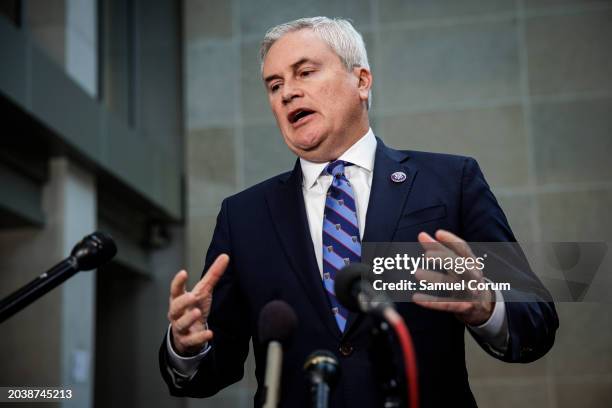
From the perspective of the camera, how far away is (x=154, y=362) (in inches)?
257

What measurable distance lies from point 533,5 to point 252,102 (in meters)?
1.95

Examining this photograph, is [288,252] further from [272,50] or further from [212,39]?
[212,39]

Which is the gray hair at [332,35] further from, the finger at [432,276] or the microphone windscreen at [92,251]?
the finger at [432,276]

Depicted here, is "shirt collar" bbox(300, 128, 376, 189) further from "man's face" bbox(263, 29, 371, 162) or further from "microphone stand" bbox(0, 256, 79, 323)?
"microphone stand" bbox(0, 256, 79, 323)

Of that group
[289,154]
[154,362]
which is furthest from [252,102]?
[154,362]

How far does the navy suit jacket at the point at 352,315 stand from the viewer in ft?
4.76

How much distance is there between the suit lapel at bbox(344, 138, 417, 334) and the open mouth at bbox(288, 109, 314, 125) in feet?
0.57

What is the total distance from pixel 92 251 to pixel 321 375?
2.07 ft

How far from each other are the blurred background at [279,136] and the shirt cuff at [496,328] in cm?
321

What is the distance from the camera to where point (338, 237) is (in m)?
1.58

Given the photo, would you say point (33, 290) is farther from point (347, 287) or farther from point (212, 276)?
point (347, 287)

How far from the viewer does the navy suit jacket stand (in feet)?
4.76

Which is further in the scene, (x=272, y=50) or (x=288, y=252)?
(x=272, y=50)

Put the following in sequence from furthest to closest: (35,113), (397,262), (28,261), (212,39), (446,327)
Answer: (212,39), (28,261), (35,113), (446,327), (397,262)
